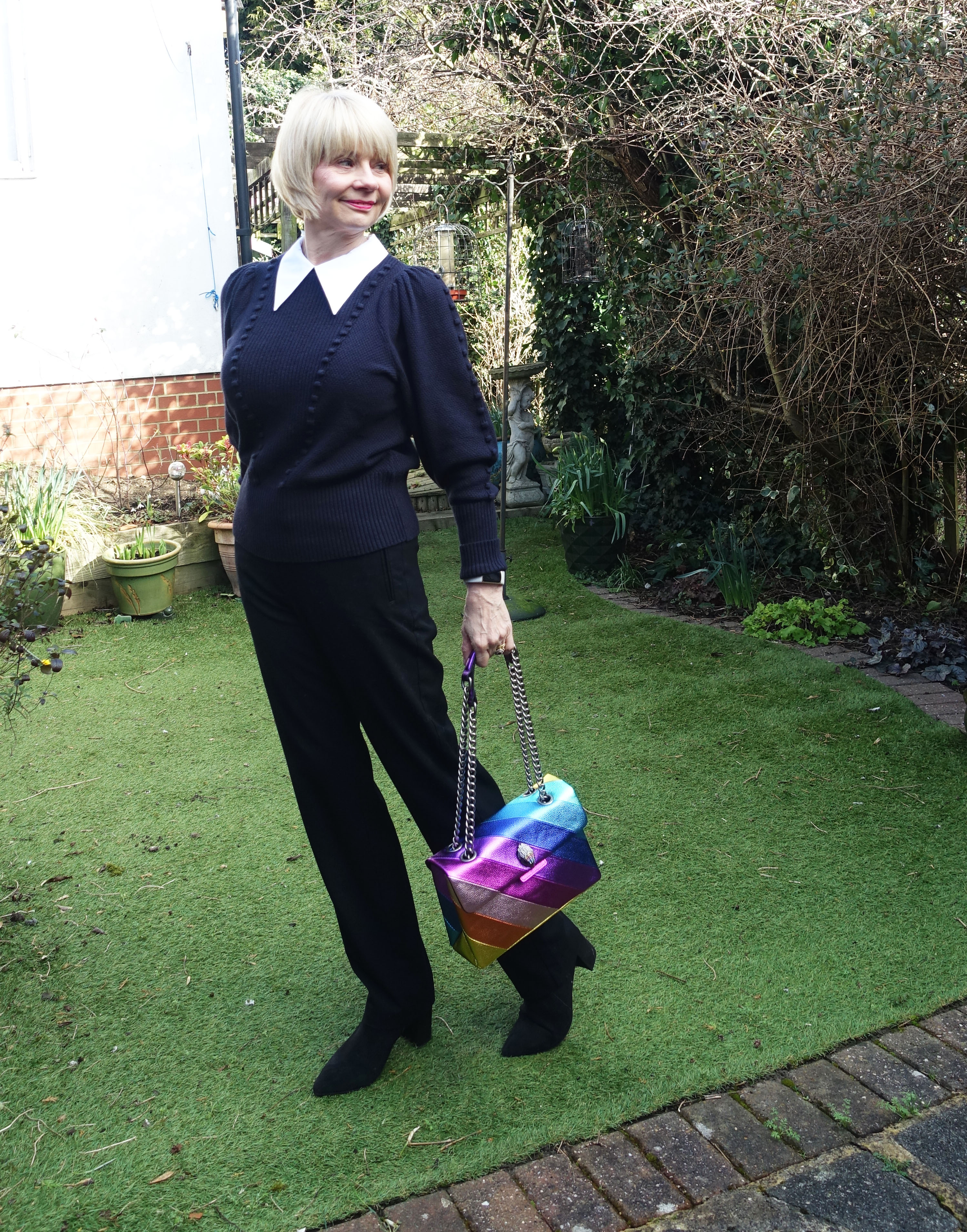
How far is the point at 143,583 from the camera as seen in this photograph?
5.88 meters

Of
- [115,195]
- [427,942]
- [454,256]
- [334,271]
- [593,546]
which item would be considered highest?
[115,195]

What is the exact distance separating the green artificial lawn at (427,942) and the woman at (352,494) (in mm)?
160

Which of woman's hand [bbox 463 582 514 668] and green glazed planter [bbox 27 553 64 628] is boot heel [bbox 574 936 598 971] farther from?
green glazed planter [bbox 27 553 64 628]

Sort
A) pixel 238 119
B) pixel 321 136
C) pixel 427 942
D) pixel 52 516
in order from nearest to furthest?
pixel 321 136 < pixel 427 942 < pixel 52 516 < pixel 238 119

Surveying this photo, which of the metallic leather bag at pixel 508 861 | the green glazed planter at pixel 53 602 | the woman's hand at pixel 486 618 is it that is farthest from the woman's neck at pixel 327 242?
the green glazed planter at pixel 53 602

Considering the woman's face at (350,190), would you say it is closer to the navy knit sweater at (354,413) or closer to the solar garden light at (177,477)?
the navy knit sweater at (354,413)

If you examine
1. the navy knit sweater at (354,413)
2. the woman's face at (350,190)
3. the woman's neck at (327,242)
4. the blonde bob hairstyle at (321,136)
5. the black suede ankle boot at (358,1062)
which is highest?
the blonde bob hairstyle at (321,136)

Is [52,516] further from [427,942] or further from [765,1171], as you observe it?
[765,1171]

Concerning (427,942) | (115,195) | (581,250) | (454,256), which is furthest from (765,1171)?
(454,256)

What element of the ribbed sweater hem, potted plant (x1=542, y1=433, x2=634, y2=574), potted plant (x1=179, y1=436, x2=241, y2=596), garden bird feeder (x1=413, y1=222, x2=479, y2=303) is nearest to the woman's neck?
the ribbed sweater hem

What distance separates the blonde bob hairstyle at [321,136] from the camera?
1.79 meters

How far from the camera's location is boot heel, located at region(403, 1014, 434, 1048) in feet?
7.65

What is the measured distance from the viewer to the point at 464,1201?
1.91 meters

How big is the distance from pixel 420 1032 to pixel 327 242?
1.70 meters
